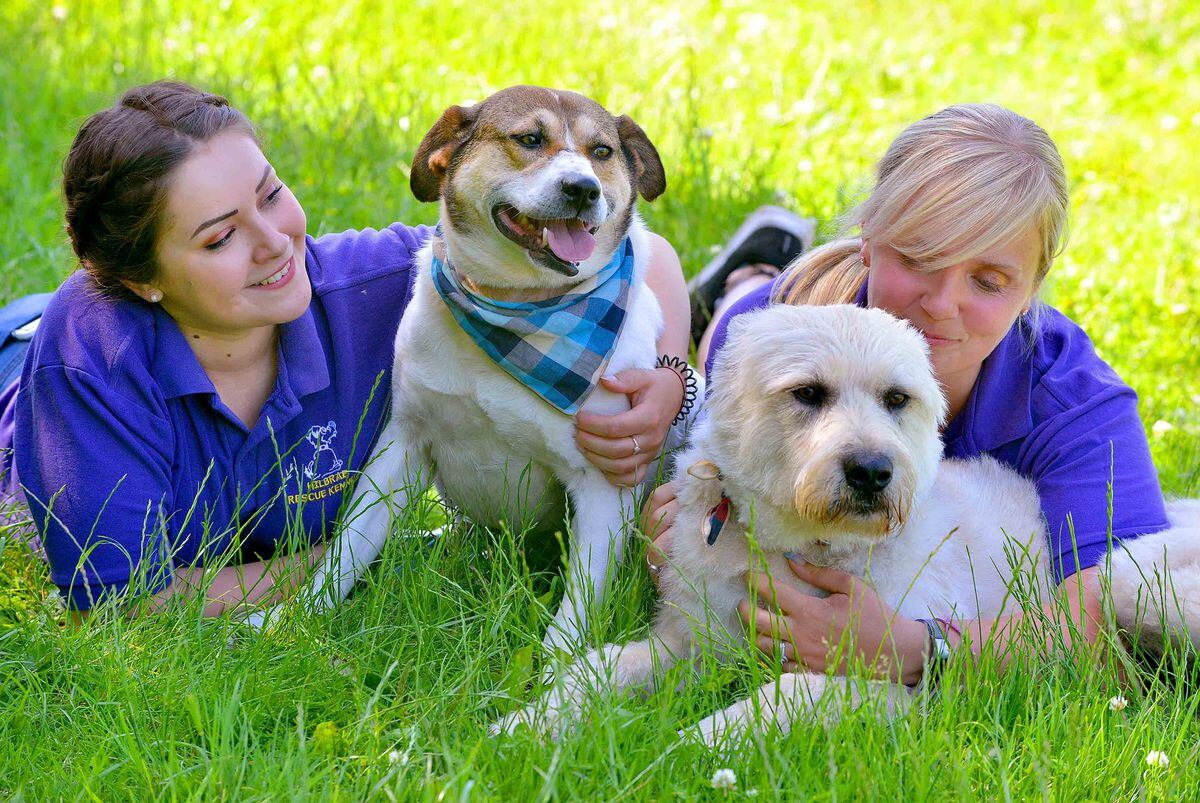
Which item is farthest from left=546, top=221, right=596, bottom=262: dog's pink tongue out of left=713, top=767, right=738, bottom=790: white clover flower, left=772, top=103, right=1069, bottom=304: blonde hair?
left=713, top=767, right=738, bottom=790: white clover flower

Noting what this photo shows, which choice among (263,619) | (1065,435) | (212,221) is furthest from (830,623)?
(212,221)

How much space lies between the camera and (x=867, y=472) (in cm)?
266

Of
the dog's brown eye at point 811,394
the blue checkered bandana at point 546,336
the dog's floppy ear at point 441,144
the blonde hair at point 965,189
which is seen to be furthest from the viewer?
the dog's floppy ear at point 441,144

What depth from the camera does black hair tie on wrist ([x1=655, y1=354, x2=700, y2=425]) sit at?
12.1 feet

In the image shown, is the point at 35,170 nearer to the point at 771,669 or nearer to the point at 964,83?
the point at 771,669

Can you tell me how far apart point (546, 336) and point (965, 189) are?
3.97ft

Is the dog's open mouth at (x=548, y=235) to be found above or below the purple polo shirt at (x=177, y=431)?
above

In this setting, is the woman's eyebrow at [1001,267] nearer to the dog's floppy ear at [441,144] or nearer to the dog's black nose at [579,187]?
the dog's black nose at [579,187]

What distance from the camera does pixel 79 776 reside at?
237 cm

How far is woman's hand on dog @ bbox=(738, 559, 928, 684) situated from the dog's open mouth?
1058mm

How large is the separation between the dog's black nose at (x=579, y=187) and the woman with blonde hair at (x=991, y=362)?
83cm

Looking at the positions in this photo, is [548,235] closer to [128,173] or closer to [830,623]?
[128,173]

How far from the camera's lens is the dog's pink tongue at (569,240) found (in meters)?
3.38

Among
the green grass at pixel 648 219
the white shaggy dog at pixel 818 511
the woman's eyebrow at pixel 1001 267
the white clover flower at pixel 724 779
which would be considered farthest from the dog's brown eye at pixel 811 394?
the white clover flower at pixel 724 779
